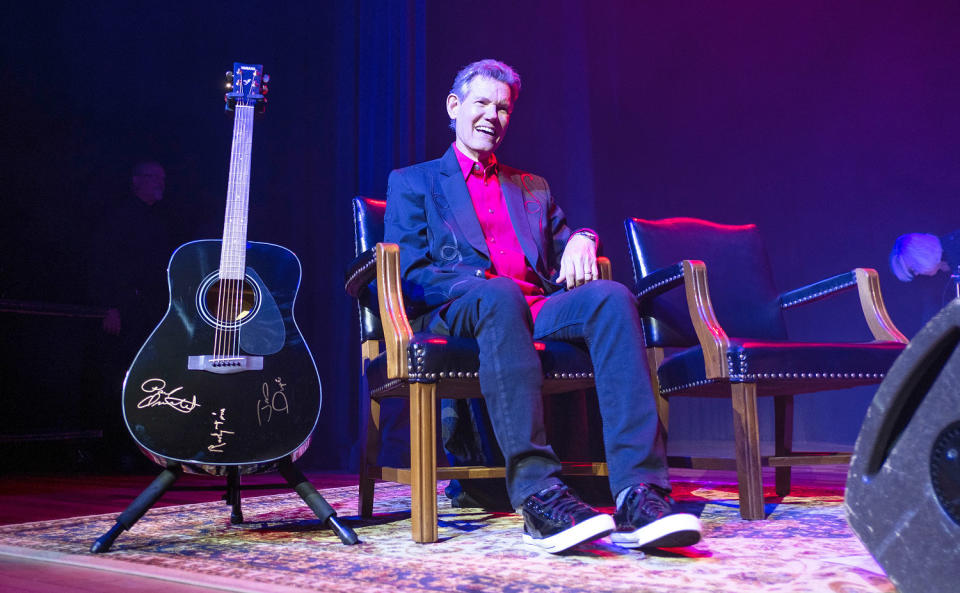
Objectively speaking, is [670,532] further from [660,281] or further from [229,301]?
[229,301]

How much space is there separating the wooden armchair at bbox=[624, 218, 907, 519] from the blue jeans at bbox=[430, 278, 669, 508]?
0.45 m

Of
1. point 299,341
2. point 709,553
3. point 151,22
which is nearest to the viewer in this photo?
point 709,553

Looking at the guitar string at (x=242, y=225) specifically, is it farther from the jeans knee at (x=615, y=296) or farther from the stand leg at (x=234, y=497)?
the jeans knee at (x=615, y=296)

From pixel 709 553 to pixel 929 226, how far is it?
14.6ft

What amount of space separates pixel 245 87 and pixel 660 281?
4.00 feet

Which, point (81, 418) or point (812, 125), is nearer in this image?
point (81, 418)

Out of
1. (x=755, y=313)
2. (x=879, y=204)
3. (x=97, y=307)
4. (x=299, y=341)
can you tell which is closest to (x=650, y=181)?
(x=879, y=204)

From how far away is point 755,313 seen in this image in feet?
7.96

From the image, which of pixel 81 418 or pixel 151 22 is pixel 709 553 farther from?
pixel 151 22

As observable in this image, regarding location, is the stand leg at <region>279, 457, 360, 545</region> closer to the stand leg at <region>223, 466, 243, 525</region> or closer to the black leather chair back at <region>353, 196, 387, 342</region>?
the stand leg at <region>223, 466, 243, 525</region>
